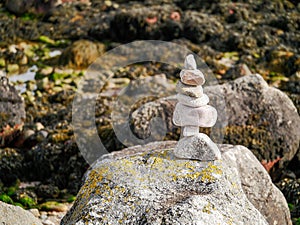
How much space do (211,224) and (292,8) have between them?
14.9 metres

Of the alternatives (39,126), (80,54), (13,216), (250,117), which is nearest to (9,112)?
(39,126)

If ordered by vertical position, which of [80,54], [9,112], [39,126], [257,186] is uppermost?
[257,186]

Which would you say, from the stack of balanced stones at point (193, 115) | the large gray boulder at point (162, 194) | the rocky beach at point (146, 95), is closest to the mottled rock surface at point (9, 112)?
the rocky beach at point (146, 95)

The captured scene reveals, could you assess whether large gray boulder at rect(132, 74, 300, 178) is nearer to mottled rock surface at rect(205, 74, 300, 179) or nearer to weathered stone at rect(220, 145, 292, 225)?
mottled rock surface at rect(205, 74, 300, 179)

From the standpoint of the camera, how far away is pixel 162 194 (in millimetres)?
5652

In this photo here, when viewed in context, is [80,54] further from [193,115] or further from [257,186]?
[193,115]

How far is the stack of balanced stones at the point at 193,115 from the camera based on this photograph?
20.0 ft

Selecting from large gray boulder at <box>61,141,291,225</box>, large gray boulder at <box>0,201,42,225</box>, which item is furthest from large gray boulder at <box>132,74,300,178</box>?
large gray boulder at <box>0,201,42,225</box>

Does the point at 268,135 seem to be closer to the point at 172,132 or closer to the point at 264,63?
the point at 172,132

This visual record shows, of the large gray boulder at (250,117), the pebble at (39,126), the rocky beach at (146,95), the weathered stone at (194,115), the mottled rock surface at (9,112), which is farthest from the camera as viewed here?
the pebble at (39,126)

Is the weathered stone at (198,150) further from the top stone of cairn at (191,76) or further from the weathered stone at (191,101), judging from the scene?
the top stone of cairn at (191,76)

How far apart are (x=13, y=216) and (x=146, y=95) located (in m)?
7.56

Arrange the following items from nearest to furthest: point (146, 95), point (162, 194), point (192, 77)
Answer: point (162, 194)
point (192, 77)
point (146, 95)

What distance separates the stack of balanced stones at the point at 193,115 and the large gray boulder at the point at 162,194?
10cm
